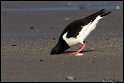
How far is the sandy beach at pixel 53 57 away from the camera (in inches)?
350

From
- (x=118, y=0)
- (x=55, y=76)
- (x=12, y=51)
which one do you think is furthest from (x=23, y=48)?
(x=118, y=0)

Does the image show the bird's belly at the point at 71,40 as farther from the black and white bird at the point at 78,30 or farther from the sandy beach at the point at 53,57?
the sandy beach at the point at 53,57

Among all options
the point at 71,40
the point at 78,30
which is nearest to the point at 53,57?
the point at 71,40

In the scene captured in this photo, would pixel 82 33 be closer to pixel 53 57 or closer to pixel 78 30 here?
pixel 78 30

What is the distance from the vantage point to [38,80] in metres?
8.54

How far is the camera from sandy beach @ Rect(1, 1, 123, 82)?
888 cm

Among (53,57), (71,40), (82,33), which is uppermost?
(82,33)

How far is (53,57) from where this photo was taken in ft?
35.4

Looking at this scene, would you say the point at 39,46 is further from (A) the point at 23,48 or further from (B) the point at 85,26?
(B) the point at 85,26

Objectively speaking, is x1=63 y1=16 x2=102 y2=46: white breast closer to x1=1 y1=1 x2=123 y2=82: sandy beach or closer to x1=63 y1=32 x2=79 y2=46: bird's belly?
x1=63 y1=32 x2=79 y2=46: bird's belly

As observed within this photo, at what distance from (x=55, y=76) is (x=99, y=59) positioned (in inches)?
70.6

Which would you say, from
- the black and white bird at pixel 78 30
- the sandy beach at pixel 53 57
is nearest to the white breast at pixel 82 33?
the black and white bird at pixel 78 30

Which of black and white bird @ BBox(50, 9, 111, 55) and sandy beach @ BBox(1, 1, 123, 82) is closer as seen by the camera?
sandy beach @ BBox(1, 1, 123, 82)

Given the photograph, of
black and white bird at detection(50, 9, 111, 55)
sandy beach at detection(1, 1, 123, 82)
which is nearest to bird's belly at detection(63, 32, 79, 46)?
black and white bird at detection(50, 9, 111, 55)
